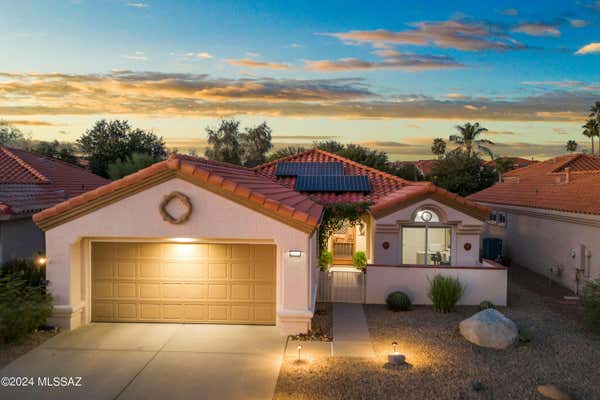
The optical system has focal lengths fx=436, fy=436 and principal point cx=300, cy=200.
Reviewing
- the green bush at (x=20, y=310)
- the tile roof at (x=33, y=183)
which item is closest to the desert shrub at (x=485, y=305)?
the green bush at (x=20, y=310)

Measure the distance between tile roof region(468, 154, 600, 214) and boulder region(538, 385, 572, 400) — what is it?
9.83m

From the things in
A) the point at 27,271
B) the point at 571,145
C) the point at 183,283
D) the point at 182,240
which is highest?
the point at 571,145

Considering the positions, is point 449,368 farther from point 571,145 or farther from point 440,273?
point 571,145

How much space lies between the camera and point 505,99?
31.6 metres

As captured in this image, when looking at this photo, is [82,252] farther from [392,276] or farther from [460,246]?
[460,246]

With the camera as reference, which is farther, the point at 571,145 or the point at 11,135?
the point at 11,135

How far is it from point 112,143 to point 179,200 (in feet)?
125

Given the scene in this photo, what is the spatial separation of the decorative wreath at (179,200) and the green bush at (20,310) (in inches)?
141

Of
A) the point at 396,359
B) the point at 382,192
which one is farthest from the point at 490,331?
the point at 382,192

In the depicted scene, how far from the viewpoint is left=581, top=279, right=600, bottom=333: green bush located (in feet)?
36.8

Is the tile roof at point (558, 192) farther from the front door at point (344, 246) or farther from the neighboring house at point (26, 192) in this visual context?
the neighboring house at point (26, 192)

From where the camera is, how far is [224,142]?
56.5 metres

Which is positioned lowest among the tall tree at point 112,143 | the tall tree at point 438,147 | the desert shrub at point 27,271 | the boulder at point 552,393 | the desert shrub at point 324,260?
the boulder at point 552,393

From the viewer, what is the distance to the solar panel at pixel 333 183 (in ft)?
61.8
